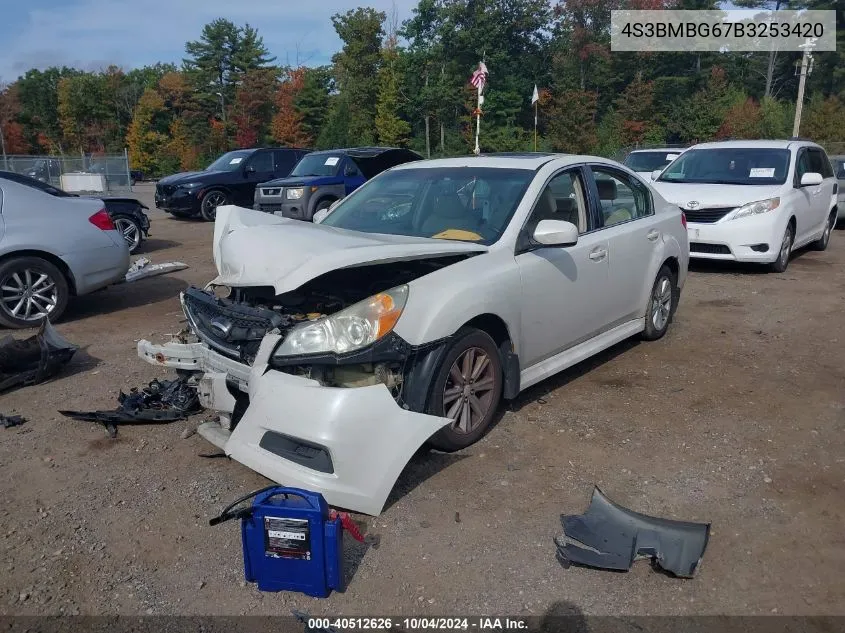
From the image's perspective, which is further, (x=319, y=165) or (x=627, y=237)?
(x=319, y=165)

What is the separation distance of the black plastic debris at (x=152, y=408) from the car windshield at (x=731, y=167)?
811cm

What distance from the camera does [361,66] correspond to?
45469 millimetres

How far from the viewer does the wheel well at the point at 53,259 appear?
6.91 metres

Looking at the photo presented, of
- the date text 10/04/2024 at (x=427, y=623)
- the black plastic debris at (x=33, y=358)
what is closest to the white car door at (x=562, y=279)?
the date text 10/04/2024 at (x=427, y=623)

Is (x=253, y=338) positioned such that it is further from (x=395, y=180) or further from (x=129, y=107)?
(x=129, y=107)

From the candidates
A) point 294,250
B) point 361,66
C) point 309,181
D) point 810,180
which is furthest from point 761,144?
point 361,66

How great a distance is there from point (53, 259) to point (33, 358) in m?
2.04

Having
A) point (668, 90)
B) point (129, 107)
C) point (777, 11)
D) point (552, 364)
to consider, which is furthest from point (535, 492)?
point (129, 107)

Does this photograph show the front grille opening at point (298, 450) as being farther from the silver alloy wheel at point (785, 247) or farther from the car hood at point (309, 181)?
the car hood at point (309, 181)

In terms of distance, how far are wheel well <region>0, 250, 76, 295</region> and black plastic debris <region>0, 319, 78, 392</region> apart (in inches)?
68.7

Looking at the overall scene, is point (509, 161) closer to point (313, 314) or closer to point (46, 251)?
point (313, 314)

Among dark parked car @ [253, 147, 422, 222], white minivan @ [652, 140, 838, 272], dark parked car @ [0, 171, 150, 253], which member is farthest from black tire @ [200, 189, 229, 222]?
white minivan @ [652, 140, 838, 272]

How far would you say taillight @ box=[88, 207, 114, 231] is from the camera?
293 inches

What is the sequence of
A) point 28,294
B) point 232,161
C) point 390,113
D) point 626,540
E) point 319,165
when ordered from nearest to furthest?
point 626,540 → point 28,294 → point 319,165 → point 232,161 → point 390,113
